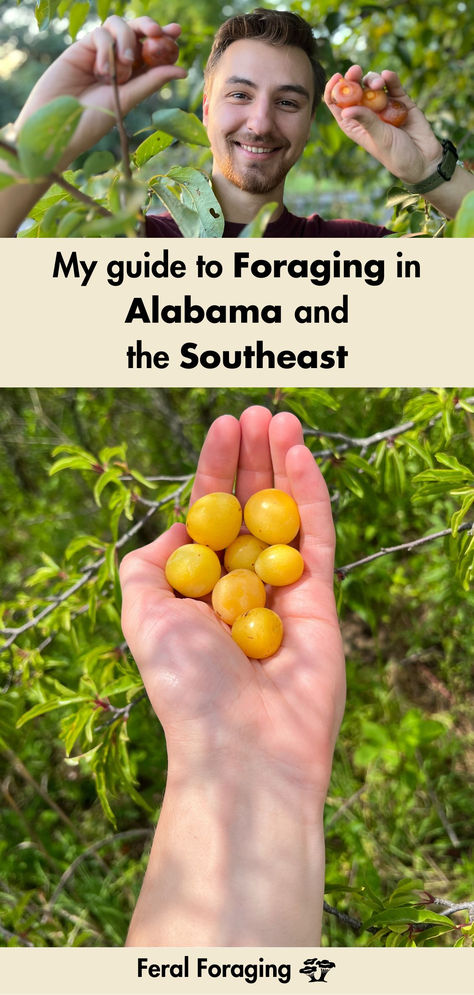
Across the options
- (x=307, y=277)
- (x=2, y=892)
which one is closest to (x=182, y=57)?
(x=307, y=277)

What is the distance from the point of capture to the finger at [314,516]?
1495mm

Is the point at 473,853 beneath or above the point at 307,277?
beneath

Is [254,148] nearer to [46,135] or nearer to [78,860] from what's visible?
[46,135]

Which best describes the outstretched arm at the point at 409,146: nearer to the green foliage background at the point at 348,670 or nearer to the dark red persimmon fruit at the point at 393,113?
the dark red persimmon fruit at the point at 393,113

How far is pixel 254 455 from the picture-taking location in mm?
1667

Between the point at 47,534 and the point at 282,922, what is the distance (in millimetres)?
2225

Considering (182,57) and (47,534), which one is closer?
(182,57)

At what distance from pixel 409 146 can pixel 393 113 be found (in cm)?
8

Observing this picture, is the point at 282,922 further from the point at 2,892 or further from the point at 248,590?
the point at 2,892

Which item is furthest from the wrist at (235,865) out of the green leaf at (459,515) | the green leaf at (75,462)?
the green leaf at (75,462)

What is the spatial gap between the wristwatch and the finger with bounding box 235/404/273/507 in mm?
604

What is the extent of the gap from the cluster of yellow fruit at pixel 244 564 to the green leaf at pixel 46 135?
843 mm

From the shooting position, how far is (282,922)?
1195 millimetres

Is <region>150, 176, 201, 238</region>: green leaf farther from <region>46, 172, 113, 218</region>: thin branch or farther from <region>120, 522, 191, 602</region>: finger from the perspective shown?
<region>120, 522, 191, 602</region>: finger
